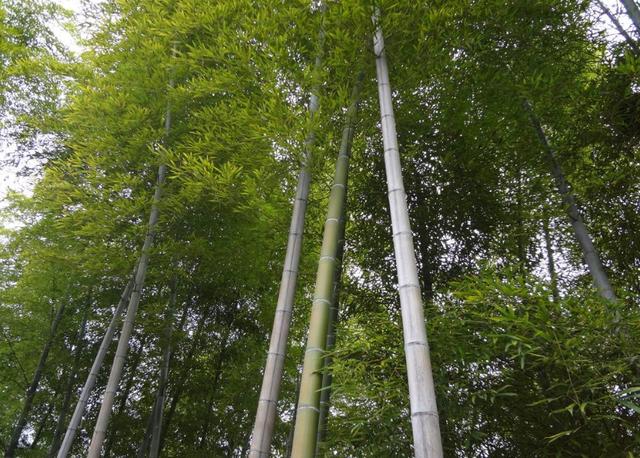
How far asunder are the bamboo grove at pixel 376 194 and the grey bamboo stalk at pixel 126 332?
20 millimetres

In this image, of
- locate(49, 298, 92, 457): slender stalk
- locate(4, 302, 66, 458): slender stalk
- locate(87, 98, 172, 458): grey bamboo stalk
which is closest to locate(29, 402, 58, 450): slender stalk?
locate(49, 298, 92, 457): slender stalk

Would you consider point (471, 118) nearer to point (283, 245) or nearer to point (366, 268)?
point (366, 268)

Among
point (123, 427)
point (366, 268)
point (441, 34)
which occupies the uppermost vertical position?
point (441, 34)

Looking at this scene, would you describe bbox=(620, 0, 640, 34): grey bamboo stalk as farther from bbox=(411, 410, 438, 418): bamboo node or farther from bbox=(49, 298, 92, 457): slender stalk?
bbox=(49, 298, 92, 457): slender stalk

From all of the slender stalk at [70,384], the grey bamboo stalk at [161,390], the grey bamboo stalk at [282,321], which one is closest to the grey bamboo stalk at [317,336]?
the grey bamboo stalk at [282,321]

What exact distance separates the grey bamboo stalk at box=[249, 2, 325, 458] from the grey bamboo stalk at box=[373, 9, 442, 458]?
747 millimetres

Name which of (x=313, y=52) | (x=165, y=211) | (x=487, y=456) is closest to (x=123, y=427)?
(x=165, y=211)

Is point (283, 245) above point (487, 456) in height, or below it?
above

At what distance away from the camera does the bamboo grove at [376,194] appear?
2.21 m

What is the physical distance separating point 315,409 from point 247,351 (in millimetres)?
4905

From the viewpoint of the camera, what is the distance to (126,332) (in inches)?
147

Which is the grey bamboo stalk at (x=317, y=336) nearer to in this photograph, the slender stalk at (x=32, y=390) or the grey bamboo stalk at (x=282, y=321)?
the grey bamboo stalk at (x=282, y=321)

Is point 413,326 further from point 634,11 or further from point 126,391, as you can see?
point 126,391

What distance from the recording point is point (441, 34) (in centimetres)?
289
